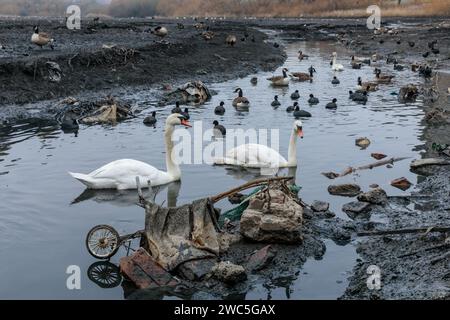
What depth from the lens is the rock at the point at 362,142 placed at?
56.8 feet

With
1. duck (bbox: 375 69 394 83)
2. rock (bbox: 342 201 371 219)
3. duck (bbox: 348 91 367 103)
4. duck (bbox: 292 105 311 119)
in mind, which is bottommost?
rock (bbox: 342 201 371 219)

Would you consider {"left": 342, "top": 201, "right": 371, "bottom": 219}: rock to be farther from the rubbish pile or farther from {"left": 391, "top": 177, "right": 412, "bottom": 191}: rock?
{"left": 391, "top": 177, "right": 412, "bottom": 191}: rock

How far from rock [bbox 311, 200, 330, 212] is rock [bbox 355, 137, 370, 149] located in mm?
6094

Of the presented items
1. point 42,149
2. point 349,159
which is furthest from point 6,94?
point 349,159

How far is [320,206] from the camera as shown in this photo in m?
11.4

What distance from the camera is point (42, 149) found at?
17.3m

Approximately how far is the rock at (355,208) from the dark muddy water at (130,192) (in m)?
0.15

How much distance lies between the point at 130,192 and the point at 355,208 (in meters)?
4.81

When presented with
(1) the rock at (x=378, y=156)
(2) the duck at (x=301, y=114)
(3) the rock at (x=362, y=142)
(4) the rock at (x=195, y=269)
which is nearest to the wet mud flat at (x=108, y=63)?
(2) the duck at (x=301, y=114)

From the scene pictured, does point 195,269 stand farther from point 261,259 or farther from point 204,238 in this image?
point 261,259

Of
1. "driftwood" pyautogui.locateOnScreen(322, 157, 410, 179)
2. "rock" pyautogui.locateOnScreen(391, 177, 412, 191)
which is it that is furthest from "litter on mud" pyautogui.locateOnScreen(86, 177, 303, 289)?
"driftwood" pyautogui.locateOnScreen(322, 157, 410, 179)

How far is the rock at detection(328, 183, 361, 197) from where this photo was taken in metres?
12.8
